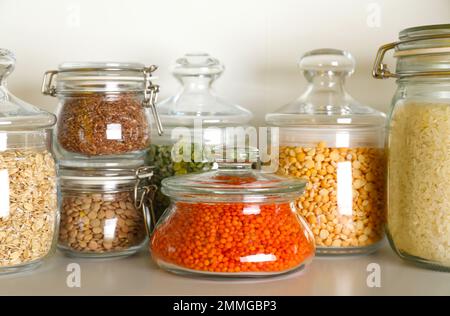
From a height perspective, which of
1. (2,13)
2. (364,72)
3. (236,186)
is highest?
(2,13)

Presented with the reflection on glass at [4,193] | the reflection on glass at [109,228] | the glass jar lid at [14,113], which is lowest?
the reflection on glass at [109,228]

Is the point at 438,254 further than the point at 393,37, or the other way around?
the point at 393,37

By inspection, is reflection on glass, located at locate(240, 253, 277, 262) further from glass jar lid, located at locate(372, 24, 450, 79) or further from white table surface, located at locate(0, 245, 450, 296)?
glass jar lid, located at locate(372, 24, 450, 79)

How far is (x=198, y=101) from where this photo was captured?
110cm

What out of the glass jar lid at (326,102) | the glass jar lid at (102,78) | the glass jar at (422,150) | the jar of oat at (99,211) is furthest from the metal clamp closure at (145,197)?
the glass jar at (422,150)

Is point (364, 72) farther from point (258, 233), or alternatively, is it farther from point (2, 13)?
point (2, 13)

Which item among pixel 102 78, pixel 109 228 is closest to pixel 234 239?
pixel 109 228

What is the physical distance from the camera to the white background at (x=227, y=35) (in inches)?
47.6

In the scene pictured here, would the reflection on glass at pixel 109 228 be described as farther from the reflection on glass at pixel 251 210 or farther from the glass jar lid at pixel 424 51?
the glass jar lid at pixel 424 51

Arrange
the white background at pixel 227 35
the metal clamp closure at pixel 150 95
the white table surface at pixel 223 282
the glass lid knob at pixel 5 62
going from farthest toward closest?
1. the white background at pixel 227 35
2. the metal clamp closure at pixel 150 95
3. the glass lid knob at pixel 5 62
4. the white table surface at pixel 223 282

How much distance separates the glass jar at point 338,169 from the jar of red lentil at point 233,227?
81 millimetres
